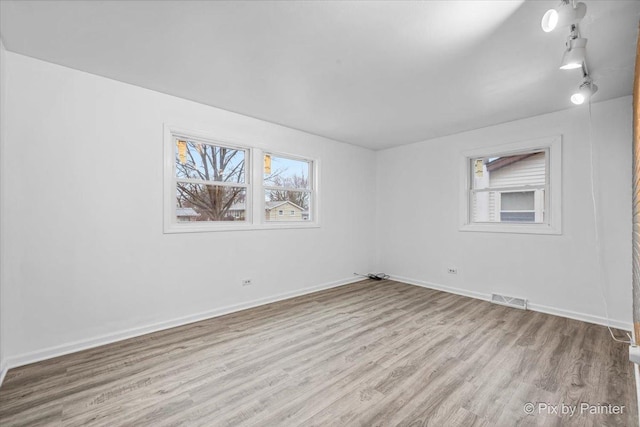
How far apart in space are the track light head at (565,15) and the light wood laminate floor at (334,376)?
7.86ft

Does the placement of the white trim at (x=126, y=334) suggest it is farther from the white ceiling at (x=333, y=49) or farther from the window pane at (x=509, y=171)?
the window pane at (x=509, y=171)

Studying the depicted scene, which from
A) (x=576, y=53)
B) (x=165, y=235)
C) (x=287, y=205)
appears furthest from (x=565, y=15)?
(x=165, y=235)

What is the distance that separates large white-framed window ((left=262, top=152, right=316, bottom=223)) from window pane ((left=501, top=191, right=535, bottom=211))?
9.78 feet

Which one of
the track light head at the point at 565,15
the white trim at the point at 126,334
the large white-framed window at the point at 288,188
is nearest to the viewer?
the track light head at the point at 565,15

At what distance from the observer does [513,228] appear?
385 cm

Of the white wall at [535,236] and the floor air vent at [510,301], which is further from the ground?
the white wall at [535,236]

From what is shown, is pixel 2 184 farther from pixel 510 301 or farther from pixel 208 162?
pixel 510 301

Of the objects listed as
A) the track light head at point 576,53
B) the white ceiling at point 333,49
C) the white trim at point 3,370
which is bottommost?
the white trim at point 3,370

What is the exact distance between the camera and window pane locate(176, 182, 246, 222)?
10.7ft

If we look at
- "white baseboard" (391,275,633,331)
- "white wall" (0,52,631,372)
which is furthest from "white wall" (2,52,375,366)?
"white baseboard" (391,275,633,331)

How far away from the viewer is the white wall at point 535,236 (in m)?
3.10

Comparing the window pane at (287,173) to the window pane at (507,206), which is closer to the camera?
the window pane at (507,206)

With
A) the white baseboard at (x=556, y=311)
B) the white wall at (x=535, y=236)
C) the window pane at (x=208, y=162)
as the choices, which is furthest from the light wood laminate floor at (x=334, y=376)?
the window pane at (x=208, y=162)

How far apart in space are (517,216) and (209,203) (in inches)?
173
